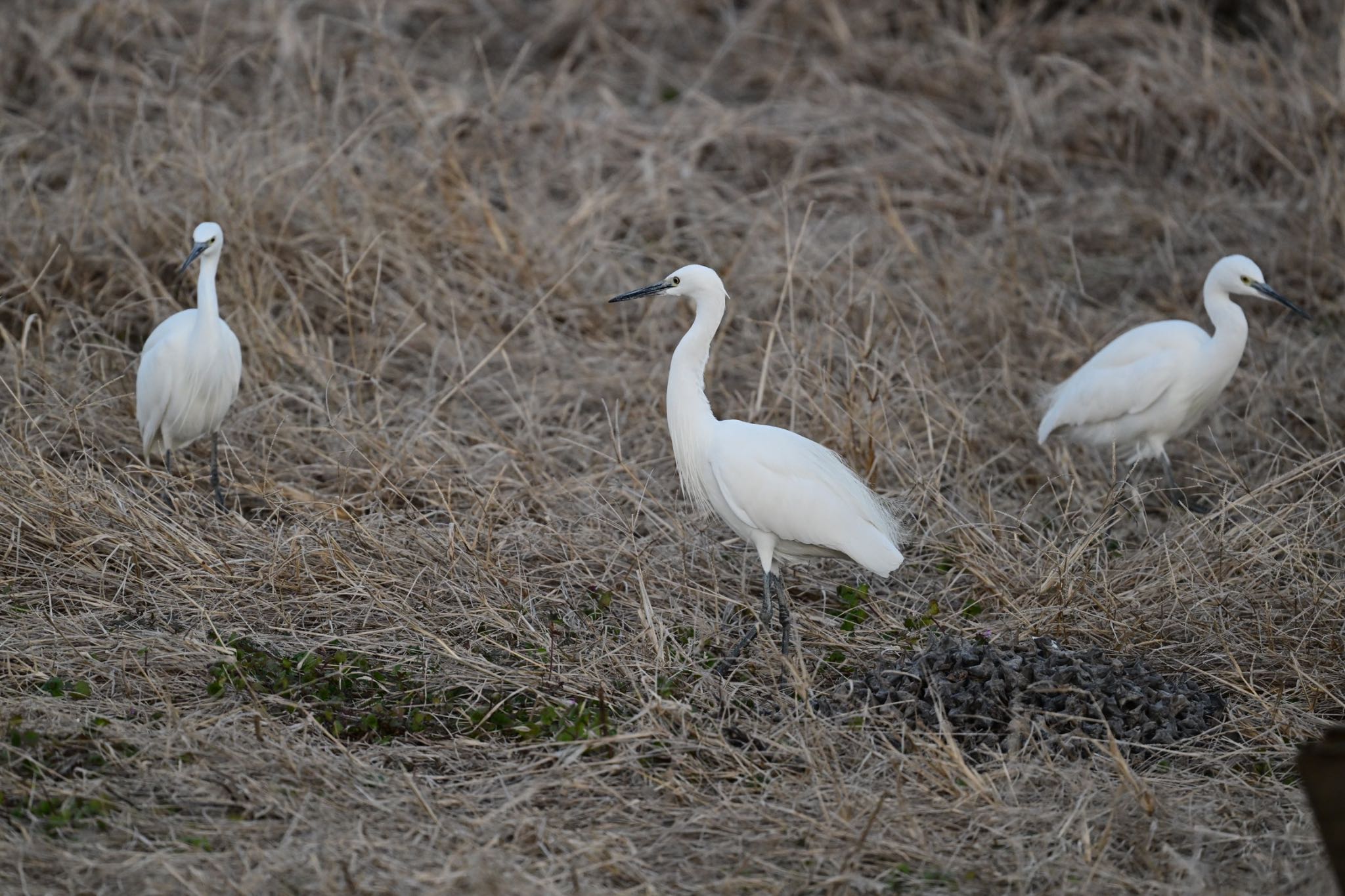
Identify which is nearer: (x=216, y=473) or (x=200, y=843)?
(x=200, y=843)

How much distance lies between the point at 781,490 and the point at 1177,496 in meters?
2.20

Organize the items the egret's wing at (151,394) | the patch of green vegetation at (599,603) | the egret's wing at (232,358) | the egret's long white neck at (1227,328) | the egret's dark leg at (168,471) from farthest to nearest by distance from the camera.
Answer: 1. the egret's long white neck at (1227,328)
2. the egret's wing at (232,358)
3. the egret's wing at (151,394)
4. the egret's dark leg at (168,471)
5. the patch of green vegetation at (599,603)

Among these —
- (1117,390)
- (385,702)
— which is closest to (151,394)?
(385,702)

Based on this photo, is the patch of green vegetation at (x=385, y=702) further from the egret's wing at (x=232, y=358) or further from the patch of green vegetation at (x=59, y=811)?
the egret's wing at (x=232, y=358)

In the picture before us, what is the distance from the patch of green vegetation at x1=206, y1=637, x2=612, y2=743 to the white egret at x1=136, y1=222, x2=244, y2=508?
1.31 m

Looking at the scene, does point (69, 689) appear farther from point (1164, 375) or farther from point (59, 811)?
point (1164, 375)

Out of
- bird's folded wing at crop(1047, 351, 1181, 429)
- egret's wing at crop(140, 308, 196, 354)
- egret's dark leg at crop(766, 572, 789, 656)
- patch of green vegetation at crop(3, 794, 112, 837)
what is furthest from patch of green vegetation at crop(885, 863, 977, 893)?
egret's wing at crop(140, 308, 196, 354)

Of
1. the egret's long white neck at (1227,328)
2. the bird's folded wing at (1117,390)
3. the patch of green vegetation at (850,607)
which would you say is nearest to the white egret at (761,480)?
the patch of green vegetation at (850,607)

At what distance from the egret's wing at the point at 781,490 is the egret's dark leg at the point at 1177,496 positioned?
1719 millimetres

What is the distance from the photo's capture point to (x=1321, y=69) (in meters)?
7.79

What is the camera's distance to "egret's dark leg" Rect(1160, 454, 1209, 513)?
5246 millimetres

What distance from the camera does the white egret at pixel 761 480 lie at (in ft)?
13.3

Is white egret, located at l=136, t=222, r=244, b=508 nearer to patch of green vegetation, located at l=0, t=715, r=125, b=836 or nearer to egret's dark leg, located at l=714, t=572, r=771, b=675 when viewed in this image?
patch of green vegetation, located at l=0, t=715, r=125, b=836

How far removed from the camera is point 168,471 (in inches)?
197
